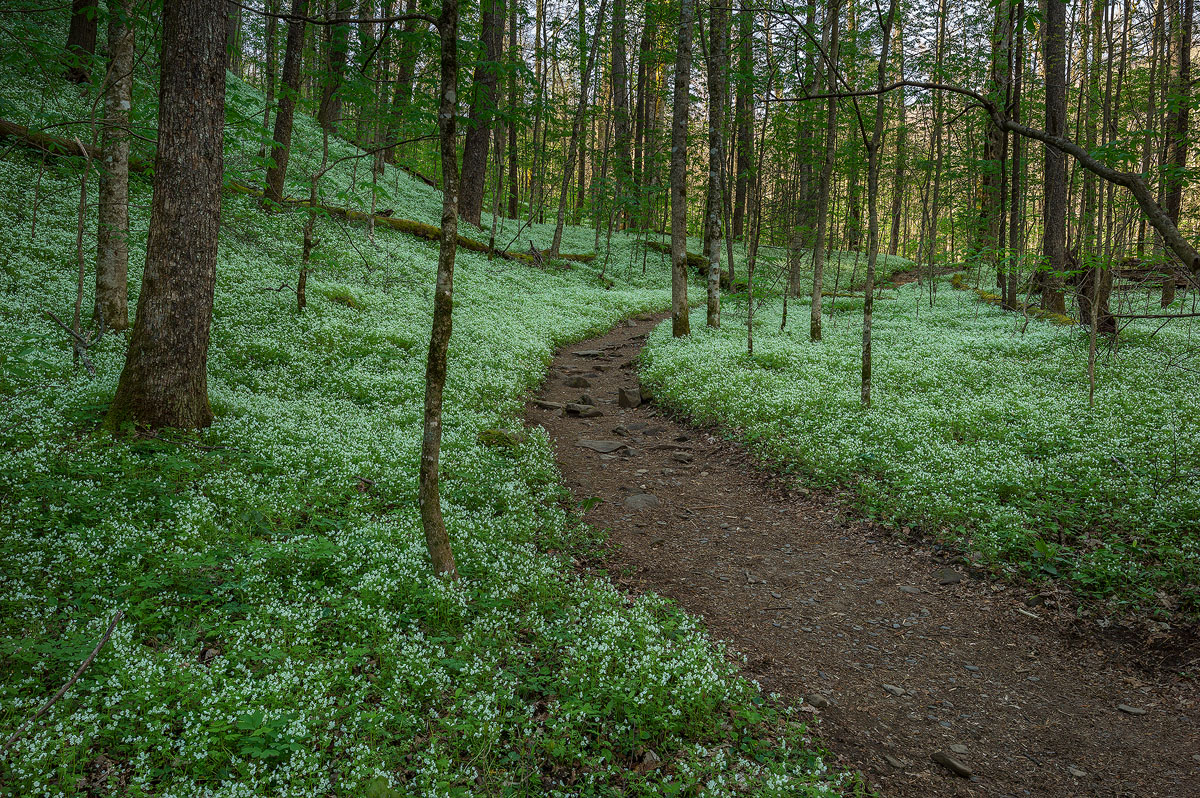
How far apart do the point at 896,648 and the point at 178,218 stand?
1015 centimetres

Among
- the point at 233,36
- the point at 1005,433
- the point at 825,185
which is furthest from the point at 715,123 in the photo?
the point at 233,36

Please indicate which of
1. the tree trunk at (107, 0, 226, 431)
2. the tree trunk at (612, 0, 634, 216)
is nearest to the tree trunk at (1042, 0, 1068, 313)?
the tree trunk at (612, 0, 634, 216)

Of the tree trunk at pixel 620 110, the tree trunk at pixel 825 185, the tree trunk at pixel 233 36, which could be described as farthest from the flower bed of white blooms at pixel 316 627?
the tree trunk at pixel 620 110

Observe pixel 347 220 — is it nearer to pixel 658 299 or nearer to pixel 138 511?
pixel 658 299

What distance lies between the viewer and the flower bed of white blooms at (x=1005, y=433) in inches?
270

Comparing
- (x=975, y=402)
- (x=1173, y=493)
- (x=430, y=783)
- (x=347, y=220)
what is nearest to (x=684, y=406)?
(x=975, y=402)

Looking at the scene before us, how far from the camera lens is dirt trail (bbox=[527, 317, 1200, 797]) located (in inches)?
180

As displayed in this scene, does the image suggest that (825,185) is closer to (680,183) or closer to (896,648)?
(680,183)

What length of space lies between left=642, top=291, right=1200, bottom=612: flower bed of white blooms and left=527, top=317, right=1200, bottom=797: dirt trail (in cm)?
79

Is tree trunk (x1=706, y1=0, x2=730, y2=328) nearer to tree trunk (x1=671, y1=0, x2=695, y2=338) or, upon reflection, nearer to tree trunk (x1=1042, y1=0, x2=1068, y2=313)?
tree trunk (x1=671, y1=0, x2=695, y2=338)

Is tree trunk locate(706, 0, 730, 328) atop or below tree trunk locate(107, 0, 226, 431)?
atop

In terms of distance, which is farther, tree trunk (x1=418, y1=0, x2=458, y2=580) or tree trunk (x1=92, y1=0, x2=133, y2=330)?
tree trunk (x1=92, y1=0, x2=133, y2=330)

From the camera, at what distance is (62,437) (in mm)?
6938

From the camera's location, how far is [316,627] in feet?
16.5
